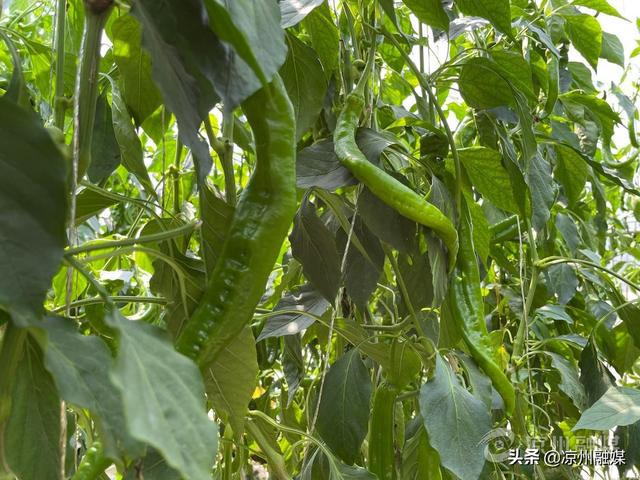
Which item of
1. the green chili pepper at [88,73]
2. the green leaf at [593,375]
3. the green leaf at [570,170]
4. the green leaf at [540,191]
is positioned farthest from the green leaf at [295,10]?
the green leaf at [593,375]

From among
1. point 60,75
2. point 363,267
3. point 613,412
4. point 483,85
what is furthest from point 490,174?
point 60,75

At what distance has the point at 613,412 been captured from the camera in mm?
961

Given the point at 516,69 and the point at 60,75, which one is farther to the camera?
the point at 516,69

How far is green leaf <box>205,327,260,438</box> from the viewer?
0.69 metres

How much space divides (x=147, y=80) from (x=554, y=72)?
2.05 ft

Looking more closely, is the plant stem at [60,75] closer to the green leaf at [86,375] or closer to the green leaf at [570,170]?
the green leaf at [86,375]

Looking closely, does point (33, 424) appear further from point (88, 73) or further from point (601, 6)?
point (601, 6)

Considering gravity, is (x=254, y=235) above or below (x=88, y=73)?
below

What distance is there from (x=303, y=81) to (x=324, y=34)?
3.5 inches

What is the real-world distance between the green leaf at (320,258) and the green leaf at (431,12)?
0.82 ft

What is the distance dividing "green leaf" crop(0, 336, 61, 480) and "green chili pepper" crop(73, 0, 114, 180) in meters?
0.15

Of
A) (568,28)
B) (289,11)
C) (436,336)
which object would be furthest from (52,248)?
(568,28)

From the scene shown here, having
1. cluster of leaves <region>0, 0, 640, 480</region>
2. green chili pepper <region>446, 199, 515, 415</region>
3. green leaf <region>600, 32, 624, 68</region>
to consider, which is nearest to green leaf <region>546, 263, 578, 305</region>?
cluster of leaves <region>0, 0, 640, 480</region>

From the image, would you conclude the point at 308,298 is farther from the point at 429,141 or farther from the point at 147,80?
the point at 147,80
